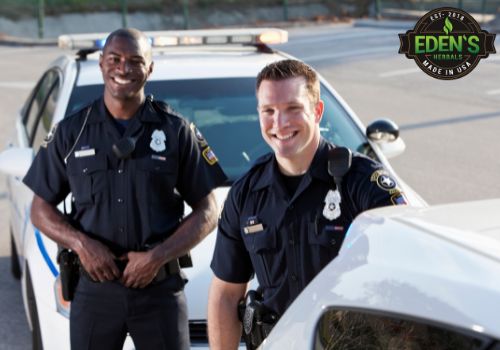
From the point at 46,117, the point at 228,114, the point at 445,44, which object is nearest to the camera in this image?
the point at 445,44

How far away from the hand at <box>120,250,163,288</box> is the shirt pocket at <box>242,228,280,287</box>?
890mm

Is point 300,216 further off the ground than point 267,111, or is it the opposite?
point 267,111

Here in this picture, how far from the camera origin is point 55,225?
4207 mm

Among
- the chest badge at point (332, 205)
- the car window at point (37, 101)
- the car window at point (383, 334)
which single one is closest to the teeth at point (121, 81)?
the chest badge at point (332, 205)

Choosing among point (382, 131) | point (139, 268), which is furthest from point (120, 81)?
point (382, 131)

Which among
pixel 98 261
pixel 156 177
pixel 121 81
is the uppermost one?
pixel 121 81

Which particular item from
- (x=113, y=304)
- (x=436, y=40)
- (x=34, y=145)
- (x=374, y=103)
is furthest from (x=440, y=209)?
(x=374, y=103)

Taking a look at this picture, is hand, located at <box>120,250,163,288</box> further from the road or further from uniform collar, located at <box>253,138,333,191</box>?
the road

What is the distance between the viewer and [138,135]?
166 inches

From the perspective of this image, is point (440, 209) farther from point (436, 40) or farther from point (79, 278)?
point (79, 278)

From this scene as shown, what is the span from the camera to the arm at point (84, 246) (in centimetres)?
409

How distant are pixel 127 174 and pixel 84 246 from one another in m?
0.31

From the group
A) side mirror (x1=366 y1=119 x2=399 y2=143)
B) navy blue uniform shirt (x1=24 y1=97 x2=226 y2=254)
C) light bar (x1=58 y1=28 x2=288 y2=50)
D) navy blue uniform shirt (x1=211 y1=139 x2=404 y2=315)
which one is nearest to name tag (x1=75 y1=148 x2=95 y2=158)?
navy blue uniform shirt (x1=24 y1=97 x2=226 y2=254)

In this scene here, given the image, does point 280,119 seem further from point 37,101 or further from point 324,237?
point 37,101
